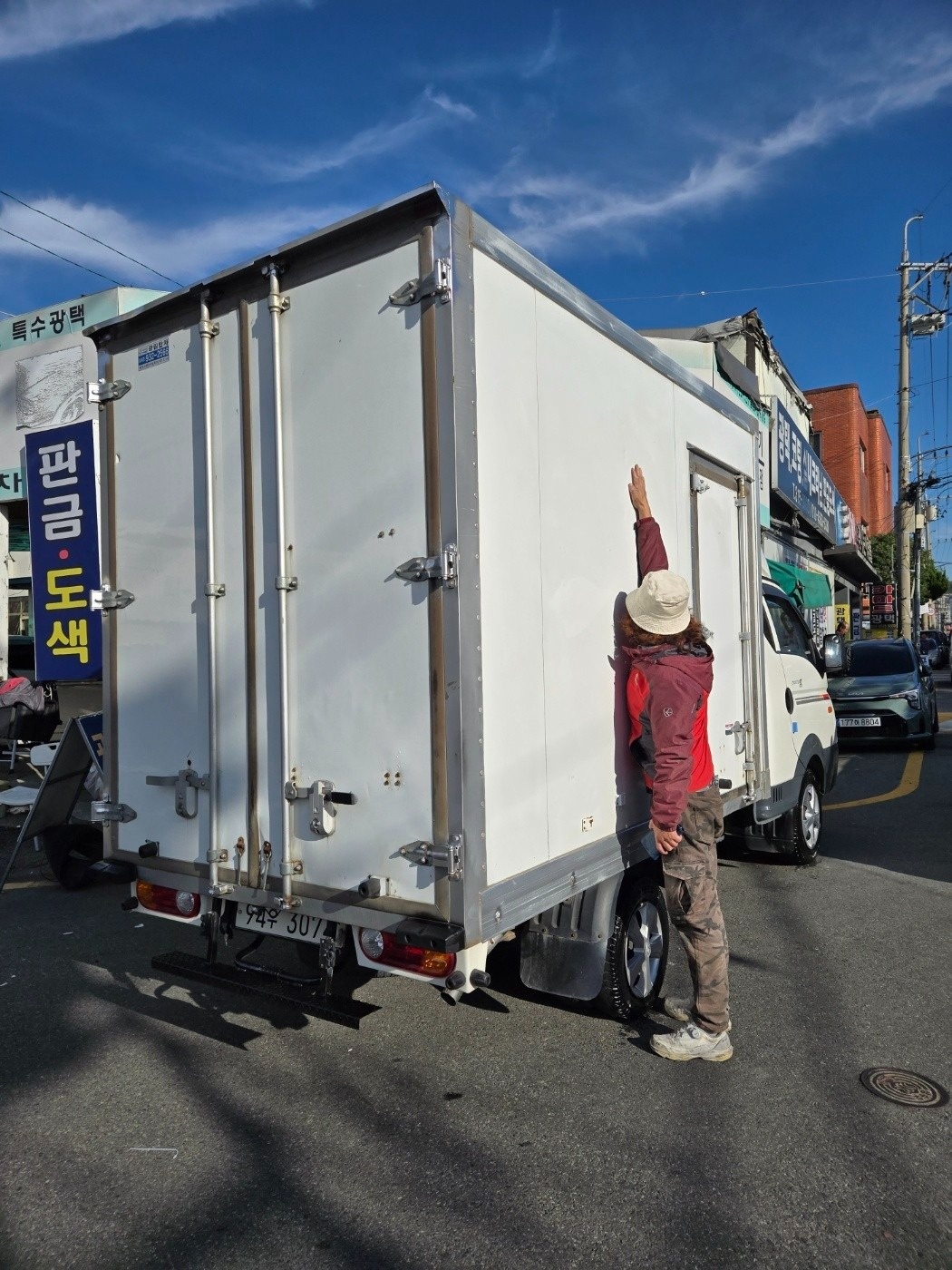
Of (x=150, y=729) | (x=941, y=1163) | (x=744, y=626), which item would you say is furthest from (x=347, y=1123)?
(x=744, y=626)

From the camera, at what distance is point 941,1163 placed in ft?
9.95

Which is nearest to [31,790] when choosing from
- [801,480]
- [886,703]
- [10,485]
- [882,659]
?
[10,485]

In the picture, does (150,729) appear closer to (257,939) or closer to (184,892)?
(184,892)

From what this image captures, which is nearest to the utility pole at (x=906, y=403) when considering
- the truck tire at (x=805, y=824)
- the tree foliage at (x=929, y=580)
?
the truck tire at (x=805, y=824)

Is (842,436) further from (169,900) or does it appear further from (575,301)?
(169,900)

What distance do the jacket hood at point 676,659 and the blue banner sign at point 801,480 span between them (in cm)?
1609

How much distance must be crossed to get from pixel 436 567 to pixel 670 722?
1.27m

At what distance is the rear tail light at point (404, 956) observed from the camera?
3092mm

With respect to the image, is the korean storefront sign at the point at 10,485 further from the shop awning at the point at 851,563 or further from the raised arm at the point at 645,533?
the shop awning at the point at 851,563

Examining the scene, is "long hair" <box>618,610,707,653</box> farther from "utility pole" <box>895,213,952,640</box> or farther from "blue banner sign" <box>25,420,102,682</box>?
"utility pole" <box>895,213,952,640</box>

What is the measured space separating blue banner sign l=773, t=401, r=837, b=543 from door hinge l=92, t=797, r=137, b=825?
55.9ft

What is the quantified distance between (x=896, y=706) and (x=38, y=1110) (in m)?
12.0

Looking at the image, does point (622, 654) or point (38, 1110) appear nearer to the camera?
point (38, 1110)

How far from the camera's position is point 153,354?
3.92m
